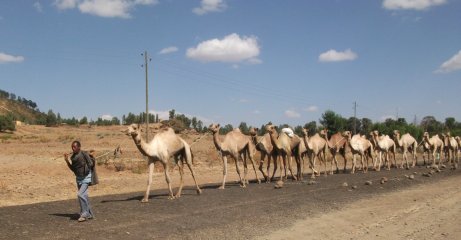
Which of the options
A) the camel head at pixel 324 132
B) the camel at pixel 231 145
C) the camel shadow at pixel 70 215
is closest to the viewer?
the camel shadow at pixel 70 215

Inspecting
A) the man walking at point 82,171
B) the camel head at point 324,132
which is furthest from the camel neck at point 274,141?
the man walking at point 82,171

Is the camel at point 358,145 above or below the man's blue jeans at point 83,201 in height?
above

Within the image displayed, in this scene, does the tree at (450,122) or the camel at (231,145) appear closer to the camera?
the camel at (231,145)

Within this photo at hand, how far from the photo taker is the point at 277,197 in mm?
16766

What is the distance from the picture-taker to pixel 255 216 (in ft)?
43.3

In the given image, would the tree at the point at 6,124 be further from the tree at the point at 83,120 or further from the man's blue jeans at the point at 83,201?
the man's blue jeans at the point at 83,201

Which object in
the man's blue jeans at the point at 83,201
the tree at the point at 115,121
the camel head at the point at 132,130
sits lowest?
the man's blue jeans at the point at 83,201

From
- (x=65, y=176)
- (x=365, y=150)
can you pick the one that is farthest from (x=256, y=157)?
(x=65, y=176)

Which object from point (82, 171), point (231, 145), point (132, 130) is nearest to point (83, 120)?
point (231, 145)

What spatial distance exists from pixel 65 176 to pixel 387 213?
18.3m

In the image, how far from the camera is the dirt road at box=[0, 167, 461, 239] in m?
11.0

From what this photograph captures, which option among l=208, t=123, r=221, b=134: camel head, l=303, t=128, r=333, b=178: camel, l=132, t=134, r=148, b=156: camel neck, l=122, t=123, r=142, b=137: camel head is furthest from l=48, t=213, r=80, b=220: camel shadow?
l=303, t=128, r=333, b=178: camel

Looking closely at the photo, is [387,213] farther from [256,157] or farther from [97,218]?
[256,157]

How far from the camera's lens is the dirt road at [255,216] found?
434 inches
